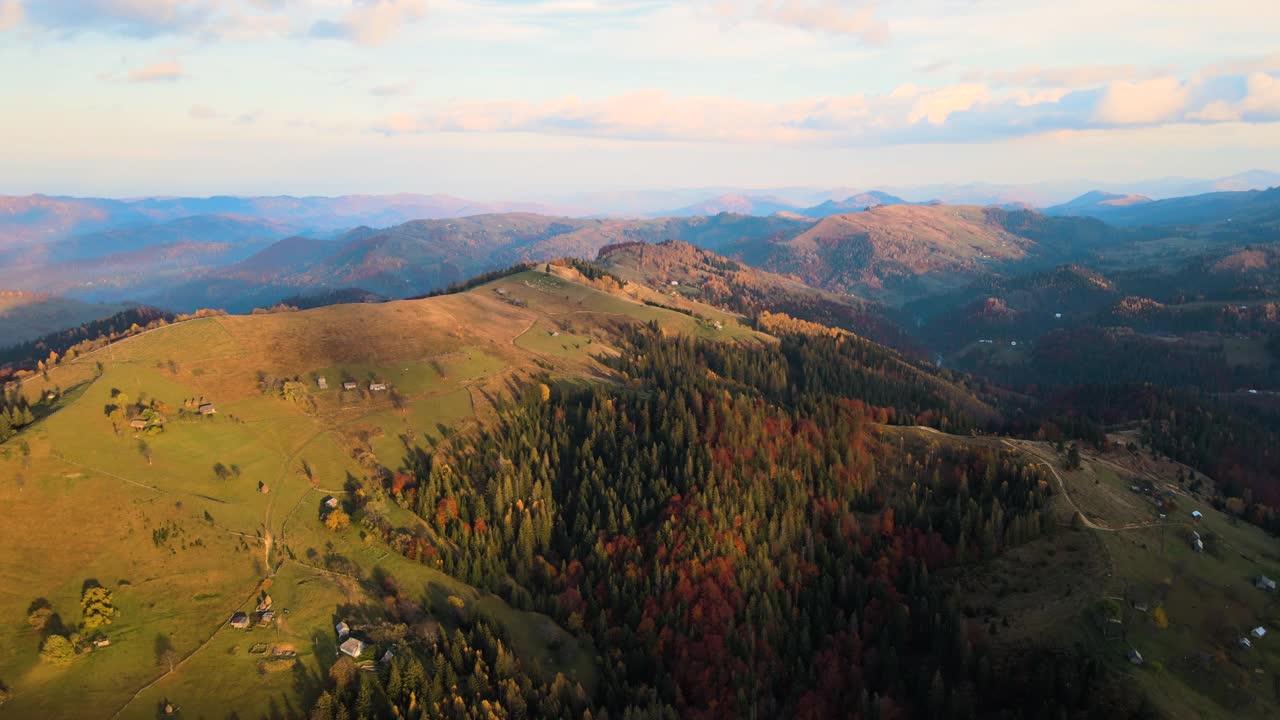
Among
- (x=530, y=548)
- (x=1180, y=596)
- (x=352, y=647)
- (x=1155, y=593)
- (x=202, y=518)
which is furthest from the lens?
(x=530, y=548)

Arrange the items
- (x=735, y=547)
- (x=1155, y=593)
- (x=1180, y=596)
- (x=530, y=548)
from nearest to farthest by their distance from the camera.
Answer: (x=1155, y=593)
(x=1180, y=596)
(x=735, y=547)
(x=530, y=548)

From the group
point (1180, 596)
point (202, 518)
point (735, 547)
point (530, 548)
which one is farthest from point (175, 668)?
point (1180, 596)

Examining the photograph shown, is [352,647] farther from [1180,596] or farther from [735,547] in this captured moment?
[1180,596]

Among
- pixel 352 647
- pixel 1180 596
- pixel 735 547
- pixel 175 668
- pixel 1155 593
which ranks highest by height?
pixel 175 668

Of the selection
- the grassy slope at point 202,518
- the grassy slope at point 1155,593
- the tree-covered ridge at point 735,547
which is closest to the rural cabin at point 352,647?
the grassy slope at point 202,518

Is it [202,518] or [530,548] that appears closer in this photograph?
[202,518]
